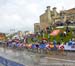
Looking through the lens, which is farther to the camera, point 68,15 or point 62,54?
point 68,15

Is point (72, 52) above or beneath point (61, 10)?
beneath

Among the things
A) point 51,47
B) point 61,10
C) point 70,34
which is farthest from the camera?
point 61,10

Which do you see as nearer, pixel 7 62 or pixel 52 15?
pixel 7 62

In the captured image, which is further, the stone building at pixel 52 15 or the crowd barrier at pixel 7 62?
the stone building at pixel 52 15

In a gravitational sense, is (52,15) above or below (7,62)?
above

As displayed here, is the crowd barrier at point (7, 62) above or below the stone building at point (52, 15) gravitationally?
below

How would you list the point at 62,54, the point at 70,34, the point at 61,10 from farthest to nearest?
the point at 61,10
the point at 70,34
the point at 62,54

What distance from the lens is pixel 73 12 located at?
204 feet

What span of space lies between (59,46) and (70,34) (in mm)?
5722

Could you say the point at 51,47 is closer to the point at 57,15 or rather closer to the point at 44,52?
the point at 44,52

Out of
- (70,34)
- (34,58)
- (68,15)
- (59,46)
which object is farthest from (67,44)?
(68,15)

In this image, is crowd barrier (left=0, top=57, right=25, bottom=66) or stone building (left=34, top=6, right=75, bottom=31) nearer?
crowd barrier (left=0, top=57, right=25, bottom=66)

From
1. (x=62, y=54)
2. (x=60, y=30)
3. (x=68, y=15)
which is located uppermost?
(x=68, y=15)

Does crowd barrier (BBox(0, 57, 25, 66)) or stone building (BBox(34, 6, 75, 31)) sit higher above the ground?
stone building (BBox(34, 6, 75, 31))
